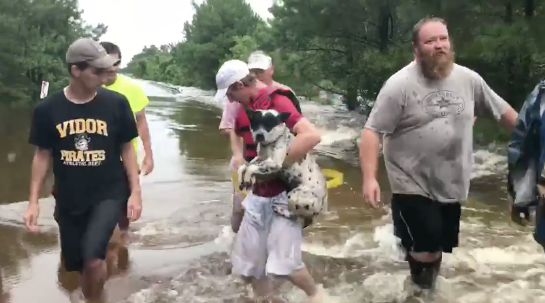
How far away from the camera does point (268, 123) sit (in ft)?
13.6

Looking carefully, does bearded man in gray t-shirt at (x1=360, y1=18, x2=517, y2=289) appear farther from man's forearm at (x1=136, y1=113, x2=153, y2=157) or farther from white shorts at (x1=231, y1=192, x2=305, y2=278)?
man's forearm at (x1=136, y1=113, x2=153, y2=157)

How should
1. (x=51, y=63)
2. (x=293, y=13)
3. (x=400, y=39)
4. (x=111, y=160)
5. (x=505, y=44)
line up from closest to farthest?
(x=111, y=160) < (x=505, y=44) < (x=400, y=39) < (x=293, y=13) < (x=51, y=63)

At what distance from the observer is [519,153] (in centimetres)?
376

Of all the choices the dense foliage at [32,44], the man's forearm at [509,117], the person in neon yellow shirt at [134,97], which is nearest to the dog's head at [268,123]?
the man's forearm at [509,117]

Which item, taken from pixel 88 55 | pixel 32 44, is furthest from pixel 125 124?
pixel 32 44

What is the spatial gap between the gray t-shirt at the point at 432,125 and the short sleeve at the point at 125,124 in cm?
159

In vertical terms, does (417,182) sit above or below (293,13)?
below

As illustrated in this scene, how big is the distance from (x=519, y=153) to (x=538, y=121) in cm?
23

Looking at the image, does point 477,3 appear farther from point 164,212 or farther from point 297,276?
point 297,276

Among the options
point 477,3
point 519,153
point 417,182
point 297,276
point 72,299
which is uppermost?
point 477,3

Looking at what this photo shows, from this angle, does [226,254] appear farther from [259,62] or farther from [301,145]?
[301,145]

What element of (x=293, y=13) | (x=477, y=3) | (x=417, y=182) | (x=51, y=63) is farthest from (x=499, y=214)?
(x=51, y=63)

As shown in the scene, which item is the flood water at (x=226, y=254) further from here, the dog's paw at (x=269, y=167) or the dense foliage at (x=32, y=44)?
the dense foliage at (x=32, y=44)

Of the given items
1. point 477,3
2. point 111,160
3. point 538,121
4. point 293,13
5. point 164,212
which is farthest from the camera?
point 293,13
